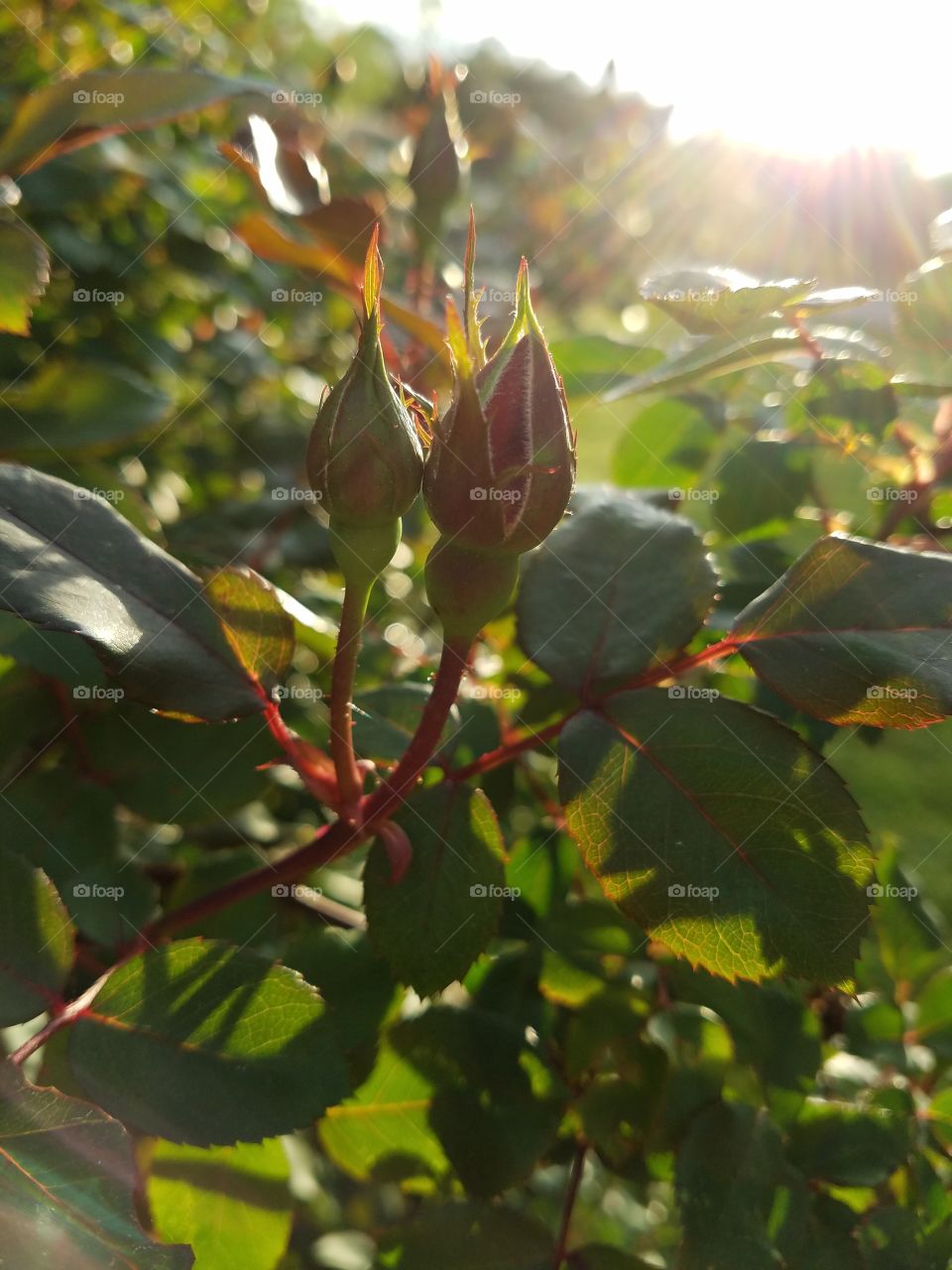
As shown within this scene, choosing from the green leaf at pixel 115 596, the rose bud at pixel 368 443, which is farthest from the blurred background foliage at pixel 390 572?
the rose bud at pixel 368 443

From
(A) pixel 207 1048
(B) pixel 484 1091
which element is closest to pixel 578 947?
(B) pixel 484 1091

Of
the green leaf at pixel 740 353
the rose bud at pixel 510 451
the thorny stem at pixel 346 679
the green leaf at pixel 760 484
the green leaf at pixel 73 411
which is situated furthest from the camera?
the green leaf at pixel 760 484

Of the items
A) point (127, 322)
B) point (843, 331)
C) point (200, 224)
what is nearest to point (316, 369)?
point (200, 224)

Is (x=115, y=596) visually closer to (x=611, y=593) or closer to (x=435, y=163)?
(x=611, y=593)

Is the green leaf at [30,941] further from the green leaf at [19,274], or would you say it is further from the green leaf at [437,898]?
the green leaf at [19,274]

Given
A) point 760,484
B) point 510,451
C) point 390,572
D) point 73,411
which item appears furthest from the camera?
point 390,572

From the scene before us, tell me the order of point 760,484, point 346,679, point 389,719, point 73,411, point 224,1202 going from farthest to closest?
1. point 760,484
2. point 73,411
3. point 389,719
4. point 224,1202
5. point 346,679

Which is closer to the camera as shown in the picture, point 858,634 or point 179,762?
point 858,634

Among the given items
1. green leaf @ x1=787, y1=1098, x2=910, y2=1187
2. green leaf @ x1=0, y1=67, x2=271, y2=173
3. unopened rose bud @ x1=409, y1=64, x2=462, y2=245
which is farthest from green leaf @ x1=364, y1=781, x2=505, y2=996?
unopened rose bud @ x1=409, y1=64, x2=462, y2=245
